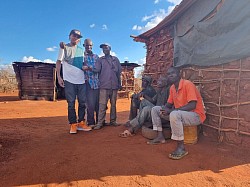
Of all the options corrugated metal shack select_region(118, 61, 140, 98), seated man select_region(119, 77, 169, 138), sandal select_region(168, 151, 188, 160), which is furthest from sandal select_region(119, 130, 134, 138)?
corrugated metal shack select_region(118, 61, 140, 98)

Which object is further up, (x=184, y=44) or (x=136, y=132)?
(x=184, y=44)

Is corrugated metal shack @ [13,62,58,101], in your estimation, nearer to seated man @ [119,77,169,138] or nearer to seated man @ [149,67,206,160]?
seated man @ [119,77,169,138]

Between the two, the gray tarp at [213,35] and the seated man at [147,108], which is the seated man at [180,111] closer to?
the seated man at [147,108]

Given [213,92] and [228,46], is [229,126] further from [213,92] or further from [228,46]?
[228,46]

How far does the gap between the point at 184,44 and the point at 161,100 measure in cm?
154

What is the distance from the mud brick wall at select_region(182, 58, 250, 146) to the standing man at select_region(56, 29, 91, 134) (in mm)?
2571

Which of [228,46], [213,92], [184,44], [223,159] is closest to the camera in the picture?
[223,159]

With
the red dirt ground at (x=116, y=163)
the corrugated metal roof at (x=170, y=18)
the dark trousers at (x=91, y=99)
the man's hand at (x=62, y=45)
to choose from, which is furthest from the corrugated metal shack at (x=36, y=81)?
the red dirt ground at (x=116, y=163)

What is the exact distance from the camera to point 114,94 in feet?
16.0

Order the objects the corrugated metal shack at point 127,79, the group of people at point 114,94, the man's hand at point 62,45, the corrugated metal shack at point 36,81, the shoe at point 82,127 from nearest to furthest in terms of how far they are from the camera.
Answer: the group of people at point 114,94
the man's hand at point 62,45
the shoe at point 82,127
the corrugated metal shack at point 36,81
the corrugated metal shack at point 127,79

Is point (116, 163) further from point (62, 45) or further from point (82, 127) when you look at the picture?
point (62, 45)

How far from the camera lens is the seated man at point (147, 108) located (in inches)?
154

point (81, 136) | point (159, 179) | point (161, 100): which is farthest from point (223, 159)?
point (81, 136)

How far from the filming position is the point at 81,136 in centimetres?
409
